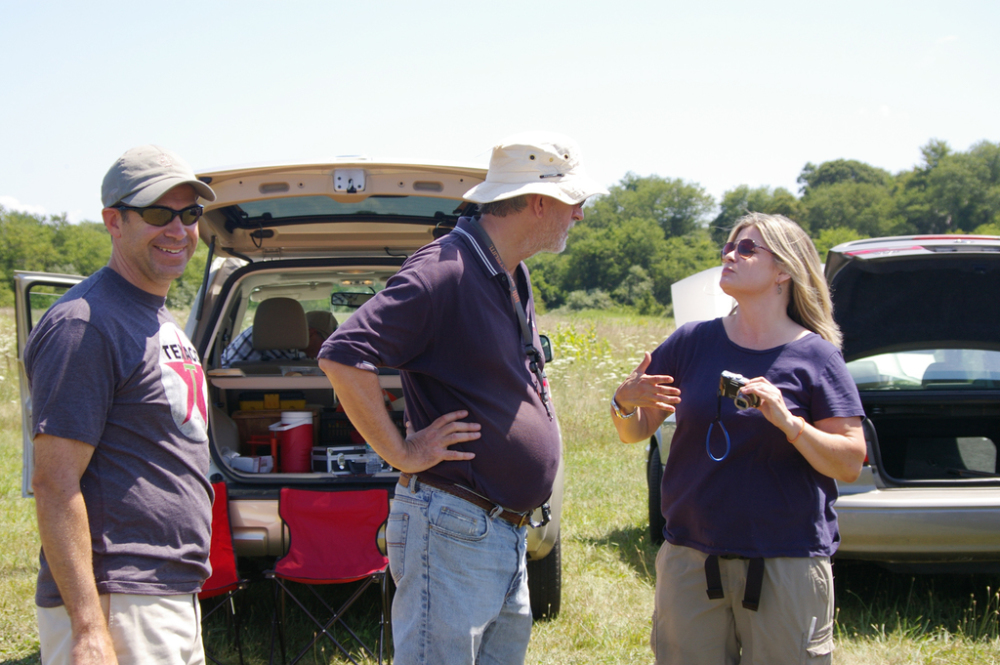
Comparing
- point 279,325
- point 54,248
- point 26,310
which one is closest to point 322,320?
point 279,325

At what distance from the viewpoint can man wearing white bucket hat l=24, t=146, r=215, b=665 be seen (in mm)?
1527

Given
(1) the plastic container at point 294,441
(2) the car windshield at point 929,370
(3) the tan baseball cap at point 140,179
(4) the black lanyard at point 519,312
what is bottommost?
(1) the plastic container at point 294,441

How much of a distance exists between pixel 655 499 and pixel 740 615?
2448 millimetres

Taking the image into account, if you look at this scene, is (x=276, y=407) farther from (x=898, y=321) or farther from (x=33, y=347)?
(x=898, y=321)

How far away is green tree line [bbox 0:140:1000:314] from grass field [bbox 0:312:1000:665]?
1299 inches

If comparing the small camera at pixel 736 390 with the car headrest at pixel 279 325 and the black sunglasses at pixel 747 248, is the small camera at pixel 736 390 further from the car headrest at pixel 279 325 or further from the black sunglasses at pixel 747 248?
the car headrest at pixel 279 325

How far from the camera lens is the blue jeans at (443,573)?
5.76 feet

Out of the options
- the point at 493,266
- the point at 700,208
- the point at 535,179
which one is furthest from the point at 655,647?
the point at 700,208

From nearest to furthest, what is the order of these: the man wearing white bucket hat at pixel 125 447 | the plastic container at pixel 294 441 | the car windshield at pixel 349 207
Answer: the man wearing white bucket hat at pixel 125 447, the car windshield at pixel 349 207, the plastic container at pixel 294 441

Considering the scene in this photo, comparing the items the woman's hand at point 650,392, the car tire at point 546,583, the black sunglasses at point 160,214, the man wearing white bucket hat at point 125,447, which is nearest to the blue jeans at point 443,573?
the man wearing white bucket hat at point 125,447

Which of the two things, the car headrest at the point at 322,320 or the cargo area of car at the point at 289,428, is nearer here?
the cargo area of car at the point at 289,428

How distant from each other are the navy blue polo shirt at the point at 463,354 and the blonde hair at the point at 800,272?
90 cm

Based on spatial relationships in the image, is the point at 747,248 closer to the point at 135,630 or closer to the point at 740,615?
the point at 740,615

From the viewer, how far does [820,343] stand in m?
2.18
